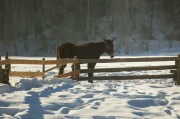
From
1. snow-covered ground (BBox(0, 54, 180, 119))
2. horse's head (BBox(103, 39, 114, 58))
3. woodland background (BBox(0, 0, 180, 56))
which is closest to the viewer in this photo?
snow-covered ground (BBox(0, 54, 180, 119))

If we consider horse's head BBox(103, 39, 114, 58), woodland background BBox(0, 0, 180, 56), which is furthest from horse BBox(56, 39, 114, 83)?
woodland background BBox(0, 0, 180, 56)

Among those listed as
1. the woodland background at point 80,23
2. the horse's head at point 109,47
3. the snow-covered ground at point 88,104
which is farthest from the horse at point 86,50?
the woodland background at point 80,23

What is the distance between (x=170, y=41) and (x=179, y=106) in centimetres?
4191

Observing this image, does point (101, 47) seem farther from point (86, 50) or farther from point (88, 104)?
point (88, 104)

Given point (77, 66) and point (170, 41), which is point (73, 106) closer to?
point (77, 66)

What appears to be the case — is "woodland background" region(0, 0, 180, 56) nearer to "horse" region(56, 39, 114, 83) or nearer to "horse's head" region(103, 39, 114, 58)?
"horse" region(56, 39, 114, 83)

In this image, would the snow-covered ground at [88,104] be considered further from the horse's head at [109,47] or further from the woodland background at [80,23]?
the woodland background at [80,23]

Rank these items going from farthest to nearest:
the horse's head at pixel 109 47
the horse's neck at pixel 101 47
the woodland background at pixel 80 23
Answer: the woodland background at pixel 80 23, the horse's neck at pixel 101 47, the horse's head at pixel 109 47

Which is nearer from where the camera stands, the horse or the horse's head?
the horse's head

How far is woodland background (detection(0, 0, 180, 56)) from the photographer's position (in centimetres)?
4969

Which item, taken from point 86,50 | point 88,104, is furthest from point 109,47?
point 88,104

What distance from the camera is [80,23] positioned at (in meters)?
54.0

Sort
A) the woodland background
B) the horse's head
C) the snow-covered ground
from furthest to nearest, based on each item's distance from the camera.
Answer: the woodland background < the horse's head < the snow-covered ground

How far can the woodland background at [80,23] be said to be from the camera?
163 ft
